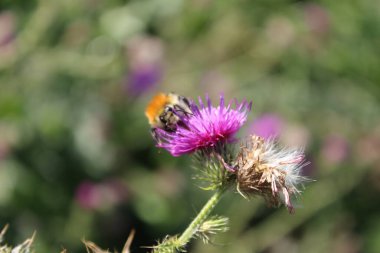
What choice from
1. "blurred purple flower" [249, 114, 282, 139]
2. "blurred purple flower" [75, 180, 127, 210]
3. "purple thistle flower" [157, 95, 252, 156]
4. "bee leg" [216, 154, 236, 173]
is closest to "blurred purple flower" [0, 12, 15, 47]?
"blurred purple flower" [75, 180, 127, 210]

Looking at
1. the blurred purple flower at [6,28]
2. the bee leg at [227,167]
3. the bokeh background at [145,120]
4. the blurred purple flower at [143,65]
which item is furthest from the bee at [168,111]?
the blurred purple flower at [143,65]

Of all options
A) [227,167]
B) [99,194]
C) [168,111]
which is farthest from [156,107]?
[99,194]

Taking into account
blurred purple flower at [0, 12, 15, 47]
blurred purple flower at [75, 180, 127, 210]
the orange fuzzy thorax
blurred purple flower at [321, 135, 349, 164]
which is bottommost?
blurred purple flower at [75, 180, 127, 210]

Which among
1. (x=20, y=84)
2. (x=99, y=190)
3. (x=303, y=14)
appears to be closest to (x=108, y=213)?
(x=99, y=190)

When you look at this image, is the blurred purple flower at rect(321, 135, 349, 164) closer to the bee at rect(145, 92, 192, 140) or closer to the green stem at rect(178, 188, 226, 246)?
the bee at rect(145, 92, 192, 140)

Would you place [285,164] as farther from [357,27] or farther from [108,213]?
[357,27]

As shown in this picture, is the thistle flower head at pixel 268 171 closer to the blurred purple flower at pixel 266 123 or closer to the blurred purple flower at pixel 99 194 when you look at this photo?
the blurred purple flower at pixel 99 194
